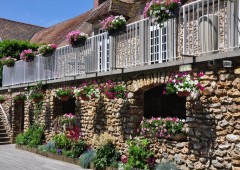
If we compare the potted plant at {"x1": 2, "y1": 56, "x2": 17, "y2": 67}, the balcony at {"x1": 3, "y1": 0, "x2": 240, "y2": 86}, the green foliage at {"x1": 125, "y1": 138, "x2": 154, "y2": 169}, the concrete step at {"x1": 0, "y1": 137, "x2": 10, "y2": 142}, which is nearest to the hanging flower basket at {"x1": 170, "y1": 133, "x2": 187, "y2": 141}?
the green foliage at {"x1": 125, "y1": 138, "x2": 154, "y2": 169}

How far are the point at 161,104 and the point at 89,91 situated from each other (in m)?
2.52

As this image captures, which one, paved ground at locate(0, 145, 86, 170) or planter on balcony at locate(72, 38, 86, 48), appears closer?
paved ground at locate(0, 145, 86, 170)

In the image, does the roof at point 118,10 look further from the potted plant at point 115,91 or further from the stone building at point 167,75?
the potted plant at point 115,91

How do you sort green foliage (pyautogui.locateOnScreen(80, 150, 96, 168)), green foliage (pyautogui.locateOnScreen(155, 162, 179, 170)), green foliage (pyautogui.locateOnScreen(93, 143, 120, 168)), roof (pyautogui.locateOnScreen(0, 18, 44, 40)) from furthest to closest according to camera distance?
roof (pyautogui.locateOnScreen(0, 18, 44, 40))
green foliage (pyautogui.locateOnScreen(80, 150, 96, 168))
green foliage (pyautogui.locateOnScreen(93, 143, 120, 168))
green foliage (pyautogui.locateOnScreen(155, 162, 179, 170))

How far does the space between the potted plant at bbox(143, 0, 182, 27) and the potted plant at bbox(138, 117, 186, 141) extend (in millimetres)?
2366

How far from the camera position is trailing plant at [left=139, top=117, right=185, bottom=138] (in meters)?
7.99

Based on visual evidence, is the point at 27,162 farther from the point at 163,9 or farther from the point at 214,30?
the point at 214,30

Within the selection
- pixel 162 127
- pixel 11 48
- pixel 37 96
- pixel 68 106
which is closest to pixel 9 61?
pixel 11 48

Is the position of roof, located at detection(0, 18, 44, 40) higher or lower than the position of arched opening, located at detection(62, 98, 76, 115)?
higher

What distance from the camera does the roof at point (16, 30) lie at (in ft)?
97.5

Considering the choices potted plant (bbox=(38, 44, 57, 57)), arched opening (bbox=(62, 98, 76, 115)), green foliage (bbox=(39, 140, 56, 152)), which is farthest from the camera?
arched opening (bbox=(62, 98, 76, 115))

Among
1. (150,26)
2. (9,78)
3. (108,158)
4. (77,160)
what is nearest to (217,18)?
(150,26)

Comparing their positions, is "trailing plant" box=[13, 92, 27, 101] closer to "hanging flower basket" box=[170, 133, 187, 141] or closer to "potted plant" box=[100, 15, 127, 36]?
"potted plant" box=[100, 15, 127, 36]

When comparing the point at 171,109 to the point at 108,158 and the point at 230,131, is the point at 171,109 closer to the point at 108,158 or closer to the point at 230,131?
the point at 108,158
